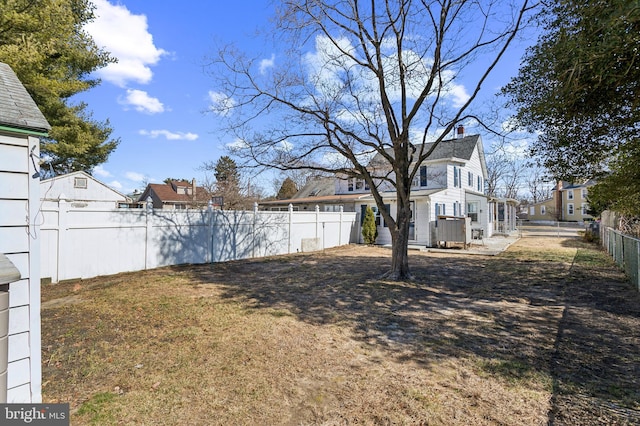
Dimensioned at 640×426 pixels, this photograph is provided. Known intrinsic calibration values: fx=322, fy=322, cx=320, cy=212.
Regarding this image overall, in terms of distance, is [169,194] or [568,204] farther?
[568,204]

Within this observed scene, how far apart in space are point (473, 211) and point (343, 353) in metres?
19.4

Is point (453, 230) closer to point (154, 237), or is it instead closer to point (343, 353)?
point (154, 237)

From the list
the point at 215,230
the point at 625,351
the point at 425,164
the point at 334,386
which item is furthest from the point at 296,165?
the point at 425,164

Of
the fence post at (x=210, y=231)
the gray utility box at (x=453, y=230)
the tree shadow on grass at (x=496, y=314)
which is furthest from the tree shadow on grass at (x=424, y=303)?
the gray utility box at (x=453, y=230)

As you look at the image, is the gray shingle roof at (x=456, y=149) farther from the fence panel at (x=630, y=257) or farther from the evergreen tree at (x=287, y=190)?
the evergreen tree at (x=287, y=190)

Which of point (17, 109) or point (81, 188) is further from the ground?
point (81, 188)

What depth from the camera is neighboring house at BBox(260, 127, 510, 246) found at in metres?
16.7

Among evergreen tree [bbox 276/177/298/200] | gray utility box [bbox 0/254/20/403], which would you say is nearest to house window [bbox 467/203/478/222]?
gray utility box [bbox 0/254/20/403]

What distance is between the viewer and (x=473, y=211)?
20578mm

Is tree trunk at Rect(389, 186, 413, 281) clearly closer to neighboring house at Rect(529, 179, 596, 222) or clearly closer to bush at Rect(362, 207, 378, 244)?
bush at Rect(362, 207, 378, 244)

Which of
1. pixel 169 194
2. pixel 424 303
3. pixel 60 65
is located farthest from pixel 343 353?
pixel 169 194

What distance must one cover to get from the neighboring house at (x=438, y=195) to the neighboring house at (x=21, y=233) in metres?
12.6

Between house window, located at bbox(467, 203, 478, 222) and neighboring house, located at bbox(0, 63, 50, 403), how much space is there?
21.3 m

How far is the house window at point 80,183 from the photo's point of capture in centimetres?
1838
